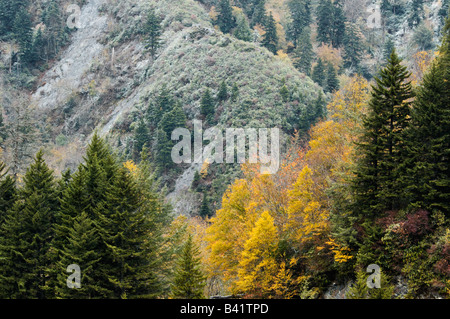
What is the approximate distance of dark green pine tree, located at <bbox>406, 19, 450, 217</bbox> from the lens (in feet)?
73.9

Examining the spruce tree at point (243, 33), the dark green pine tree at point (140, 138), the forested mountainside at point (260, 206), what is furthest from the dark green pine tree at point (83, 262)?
the spruce tree at point (243, 33)

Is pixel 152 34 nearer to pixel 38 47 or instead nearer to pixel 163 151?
pixel 163 151

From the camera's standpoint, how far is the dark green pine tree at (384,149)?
79.6 ft

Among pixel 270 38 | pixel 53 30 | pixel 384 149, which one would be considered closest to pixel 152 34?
pixel 270 38

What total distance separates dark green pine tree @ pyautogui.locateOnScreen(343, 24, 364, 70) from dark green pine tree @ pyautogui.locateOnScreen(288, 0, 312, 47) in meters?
12.9

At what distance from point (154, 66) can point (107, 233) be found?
71.1 metres

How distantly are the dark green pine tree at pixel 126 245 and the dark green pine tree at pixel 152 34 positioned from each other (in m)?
73.0

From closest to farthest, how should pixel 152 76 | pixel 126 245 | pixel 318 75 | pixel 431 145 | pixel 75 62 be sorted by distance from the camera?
1. pixel 431 145
2. pixel 126 245
3. pixel 318 75
4. pixel 152 76
5. pixel 75 62

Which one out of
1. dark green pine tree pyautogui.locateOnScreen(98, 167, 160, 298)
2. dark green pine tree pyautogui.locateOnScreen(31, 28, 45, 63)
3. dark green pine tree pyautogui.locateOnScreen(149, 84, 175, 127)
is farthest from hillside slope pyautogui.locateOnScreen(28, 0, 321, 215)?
dark green pine tree pyautogui.locateOnScreen(98, 167, 160, 298)

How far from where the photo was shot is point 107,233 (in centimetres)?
2525

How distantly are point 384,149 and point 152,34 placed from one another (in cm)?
7813

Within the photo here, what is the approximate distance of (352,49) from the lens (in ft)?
317

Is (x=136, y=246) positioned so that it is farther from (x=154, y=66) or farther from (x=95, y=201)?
(x=154, y=66)

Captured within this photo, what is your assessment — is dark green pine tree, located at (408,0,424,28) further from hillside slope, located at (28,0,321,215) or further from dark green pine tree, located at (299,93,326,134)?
dark green pine tree, located at (299,93,326,134)
